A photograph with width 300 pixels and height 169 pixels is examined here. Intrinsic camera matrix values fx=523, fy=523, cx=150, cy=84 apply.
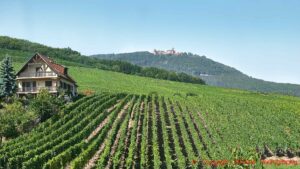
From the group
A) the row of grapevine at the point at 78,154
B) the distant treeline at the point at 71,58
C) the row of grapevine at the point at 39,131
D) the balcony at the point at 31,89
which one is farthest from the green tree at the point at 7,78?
the distant treeline at the point at 71,58

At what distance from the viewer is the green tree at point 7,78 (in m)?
76.5

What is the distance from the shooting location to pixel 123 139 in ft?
192

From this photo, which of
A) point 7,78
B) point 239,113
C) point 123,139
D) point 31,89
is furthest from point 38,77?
point 239,113

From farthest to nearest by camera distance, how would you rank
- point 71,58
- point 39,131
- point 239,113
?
point 71,58 < point 239,113 < point 39,131

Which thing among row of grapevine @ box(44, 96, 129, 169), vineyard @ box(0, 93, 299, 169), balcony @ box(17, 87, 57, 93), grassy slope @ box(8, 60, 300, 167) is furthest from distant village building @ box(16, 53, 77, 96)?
row of grapevine @ box(44, 96, 129, 169)

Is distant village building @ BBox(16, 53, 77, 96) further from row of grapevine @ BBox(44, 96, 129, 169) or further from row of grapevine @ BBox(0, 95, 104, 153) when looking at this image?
row of grapevine @ BBox(44, 96, 129, 169)

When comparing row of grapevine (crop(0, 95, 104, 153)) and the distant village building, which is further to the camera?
the distant village building

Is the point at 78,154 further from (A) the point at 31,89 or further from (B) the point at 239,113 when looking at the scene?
(B) the point at 239,113

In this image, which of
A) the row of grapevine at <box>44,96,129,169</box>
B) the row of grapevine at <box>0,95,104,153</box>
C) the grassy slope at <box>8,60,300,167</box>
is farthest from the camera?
the grassy slope at <box>8,60,300,167</box>

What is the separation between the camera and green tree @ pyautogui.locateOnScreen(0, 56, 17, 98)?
76500mm

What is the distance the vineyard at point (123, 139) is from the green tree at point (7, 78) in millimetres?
10478

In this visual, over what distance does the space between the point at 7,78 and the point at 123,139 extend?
2728cm

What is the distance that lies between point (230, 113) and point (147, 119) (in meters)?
15.0

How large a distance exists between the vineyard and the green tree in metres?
10.5
